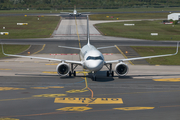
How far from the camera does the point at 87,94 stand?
32.7m

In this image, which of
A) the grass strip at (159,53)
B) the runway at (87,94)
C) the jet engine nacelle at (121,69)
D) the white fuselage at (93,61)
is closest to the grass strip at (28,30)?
the grass strip at (159,53)

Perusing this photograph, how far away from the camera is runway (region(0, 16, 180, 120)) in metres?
25.5

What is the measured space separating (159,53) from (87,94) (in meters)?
40.0

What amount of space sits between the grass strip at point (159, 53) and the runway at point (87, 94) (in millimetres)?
5234

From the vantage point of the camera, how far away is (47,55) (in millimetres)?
64188

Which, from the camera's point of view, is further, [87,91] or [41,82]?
[41,82]

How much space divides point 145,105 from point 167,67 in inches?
997

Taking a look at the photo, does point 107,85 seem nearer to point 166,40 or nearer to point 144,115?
point 144,115

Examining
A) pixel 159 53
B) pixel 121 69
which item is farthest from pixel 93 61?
pixel 159 53

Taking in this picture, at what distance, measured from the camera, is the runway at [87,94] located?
25469 mm

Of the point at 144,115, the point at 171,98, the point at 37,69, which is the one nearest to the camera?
the point at 144,115

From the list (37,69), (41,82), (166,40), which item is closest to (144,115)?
(41,82)

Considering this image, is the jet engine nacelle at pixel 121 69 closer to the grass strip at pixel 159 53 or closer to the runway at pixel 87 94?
the runway at pixel 87 94

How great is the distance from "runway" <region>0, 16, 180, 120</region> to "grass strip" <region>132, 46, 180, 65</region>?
5234 millimetres
